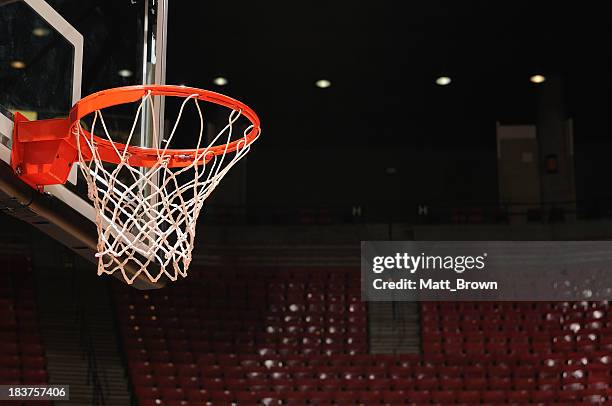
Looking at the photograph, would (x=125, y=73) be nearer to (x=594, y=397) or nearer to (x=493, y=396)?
(x=493, y=396)

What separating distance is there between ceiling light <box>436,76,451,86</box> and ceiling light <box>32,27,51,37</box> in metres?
7.84

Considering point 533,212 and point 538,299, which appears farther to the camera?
point 533,212

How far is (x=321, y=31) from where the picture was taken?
885 centimetres

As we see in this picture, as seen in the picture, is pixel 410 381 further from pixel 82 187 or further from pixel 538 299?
pixel 82 187

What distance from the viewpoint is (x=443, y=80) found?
34.5 feet

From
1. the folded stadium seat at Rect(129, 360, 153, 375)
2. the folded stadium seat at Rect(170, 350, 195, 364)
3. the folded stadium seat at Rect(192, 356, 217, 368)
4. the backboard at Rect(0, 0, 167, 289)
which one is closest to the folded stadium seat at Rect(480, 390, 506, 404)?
the folded stadium seat at Rect(192, 356, 217, 368)

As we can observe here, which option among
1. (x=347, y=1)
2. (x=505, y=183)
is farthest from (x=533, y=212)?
(x=347, y=1)

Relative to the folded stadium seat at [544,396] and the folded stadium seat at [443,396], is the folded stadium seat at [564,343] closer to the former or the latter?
the folded stadium seat at [544,396]

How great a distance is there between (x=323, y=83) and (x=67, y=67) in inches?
293

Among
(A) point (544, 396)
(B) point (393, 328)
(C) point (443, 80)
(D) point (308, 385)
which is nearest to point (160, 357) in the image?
(D) point (308, 385)

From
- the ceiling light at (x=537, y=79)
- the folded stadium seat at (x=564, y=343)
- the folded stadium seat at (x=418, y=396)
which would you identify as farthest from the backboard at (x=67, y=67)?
the ceiling light at (x=537, y=79)

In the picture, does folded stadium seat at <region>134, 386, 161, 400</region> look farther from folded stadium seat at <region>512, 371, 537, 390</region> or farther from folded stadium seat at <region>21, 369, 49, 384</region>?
folded stadium seat at <region>512, 371, 537, 390</region>

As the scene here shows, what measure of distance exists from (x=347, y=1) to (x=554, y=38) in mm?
2624

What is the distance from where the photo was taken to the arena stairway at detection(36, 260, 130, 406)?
8234 mm
